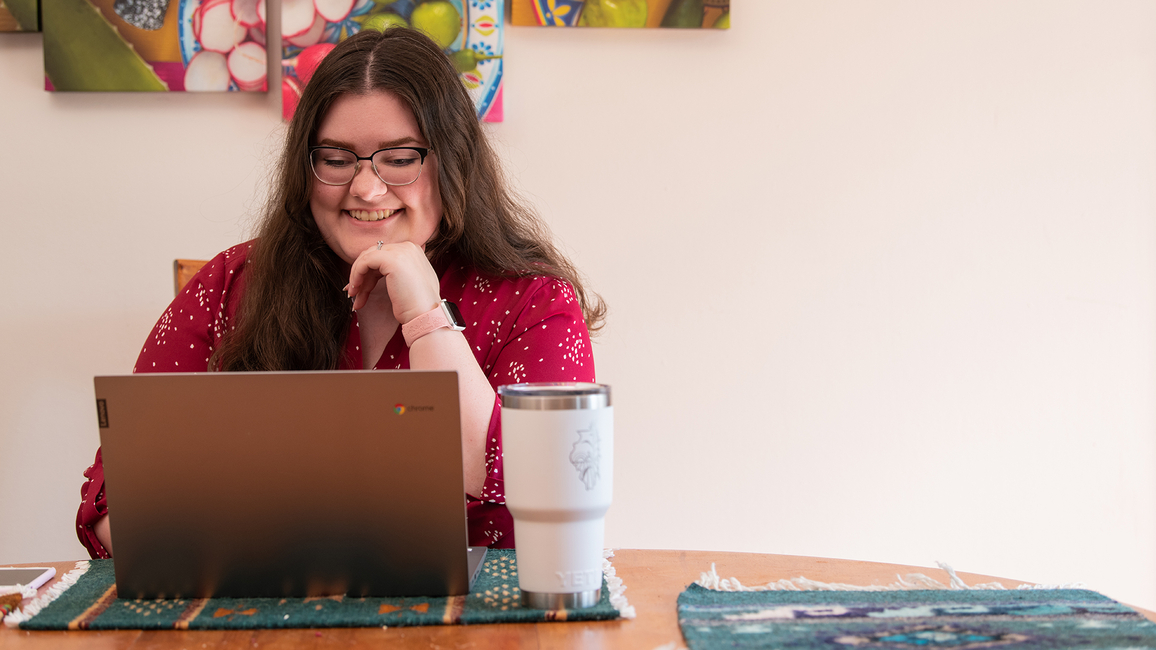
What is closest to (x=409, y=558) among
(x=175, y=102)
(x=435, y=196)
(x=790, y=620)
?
(x=790, y=620)

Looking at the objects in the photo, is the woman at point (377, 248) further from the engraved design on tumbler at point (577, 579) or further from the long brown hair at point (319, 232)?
the engraved design on tumbler at point (577, 579)

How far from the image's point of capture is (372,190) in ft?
3.80

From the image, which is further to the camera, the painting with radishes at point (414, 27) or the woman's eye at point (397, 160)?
the painting with radishes at point (414, 27)

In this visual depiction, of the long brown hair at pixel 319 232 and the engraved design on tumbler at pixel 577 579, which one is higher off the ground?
the long brown hair at pixel 319 232

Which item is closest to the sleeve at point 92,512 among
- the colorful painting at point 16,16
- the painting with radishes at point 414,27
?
the painting with radishes at point 414,27

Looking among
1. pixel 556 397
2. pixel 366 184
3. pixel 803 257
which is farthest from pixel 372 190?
pixel 803 257

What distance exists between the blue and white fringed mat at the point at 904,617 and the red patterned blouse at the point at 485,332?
0.44 metres

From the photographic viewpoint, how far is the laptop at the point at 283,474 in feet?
2.11

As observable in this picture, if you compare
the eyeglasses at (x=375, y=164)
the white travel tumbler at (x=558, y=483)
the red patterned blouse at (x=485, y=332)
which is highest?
the eyeglasses at (x=375, y=164)

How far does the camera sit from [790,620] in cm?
65

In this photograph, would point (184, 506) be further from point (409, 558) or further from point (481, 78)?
point (481, 78)

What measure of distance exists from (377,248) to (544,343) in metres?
0.25

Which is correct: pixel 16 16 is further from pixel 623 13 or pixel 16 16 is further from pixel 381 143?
pixel 623 13

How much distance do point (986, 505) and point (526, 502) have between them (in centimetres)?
145
